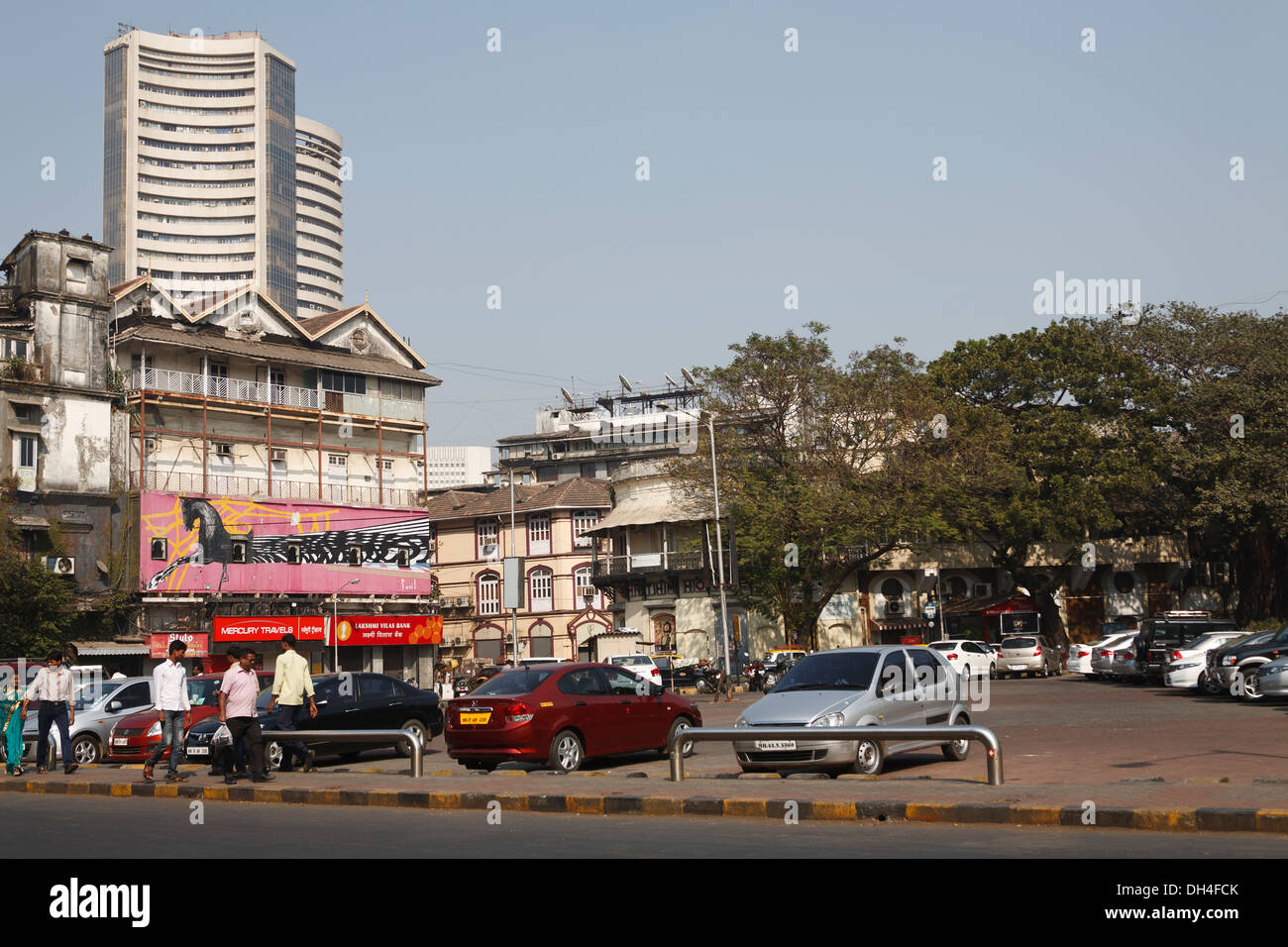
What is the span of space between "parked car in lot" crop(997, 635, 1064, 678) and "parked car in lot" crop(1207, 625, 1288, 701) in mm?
19155

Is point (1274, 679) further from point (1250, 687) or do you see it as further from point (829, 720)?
point (829, 720)

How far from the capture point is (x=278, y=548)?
57.9m

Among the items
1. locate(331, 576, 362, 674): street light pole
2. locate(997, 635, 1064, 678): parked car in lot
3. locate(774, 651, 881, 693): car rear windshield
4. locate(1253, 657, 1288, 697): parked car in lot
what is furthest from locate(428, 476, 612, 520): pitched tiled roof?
Answer: locate(774, 651, 881, 693): car rear windshield

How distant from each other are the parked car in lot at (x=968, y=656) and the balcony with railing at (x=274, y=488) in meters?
30.6

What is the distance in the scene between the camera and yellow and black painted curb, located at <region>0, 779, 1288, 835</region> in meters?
10.9

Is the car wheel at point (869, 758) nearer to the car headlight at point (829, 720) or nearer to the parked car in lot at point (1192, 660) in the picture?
the car headlight at point (829, 720)

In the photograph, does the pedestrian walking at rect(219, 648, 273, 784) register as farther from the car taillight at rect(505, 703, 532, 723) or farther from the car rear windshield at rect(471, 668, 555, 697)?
the car taillight at rect(505, 703, 532, 723)

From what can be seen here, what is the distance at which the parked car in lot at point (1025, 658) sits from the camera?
159 ft

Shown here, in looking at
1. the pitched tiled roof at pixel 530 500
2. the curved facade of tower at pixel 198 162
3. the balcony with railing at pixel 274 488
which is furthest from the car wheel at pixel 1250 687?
the curved facade of tower at pixel 198 162

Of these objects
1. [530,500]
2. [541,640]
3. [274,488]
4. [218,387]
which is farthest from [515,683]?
[530,500]

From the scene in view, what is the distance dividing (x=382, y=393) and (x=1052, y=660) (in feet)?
114

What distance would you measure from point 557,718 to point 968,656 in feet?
91.0
